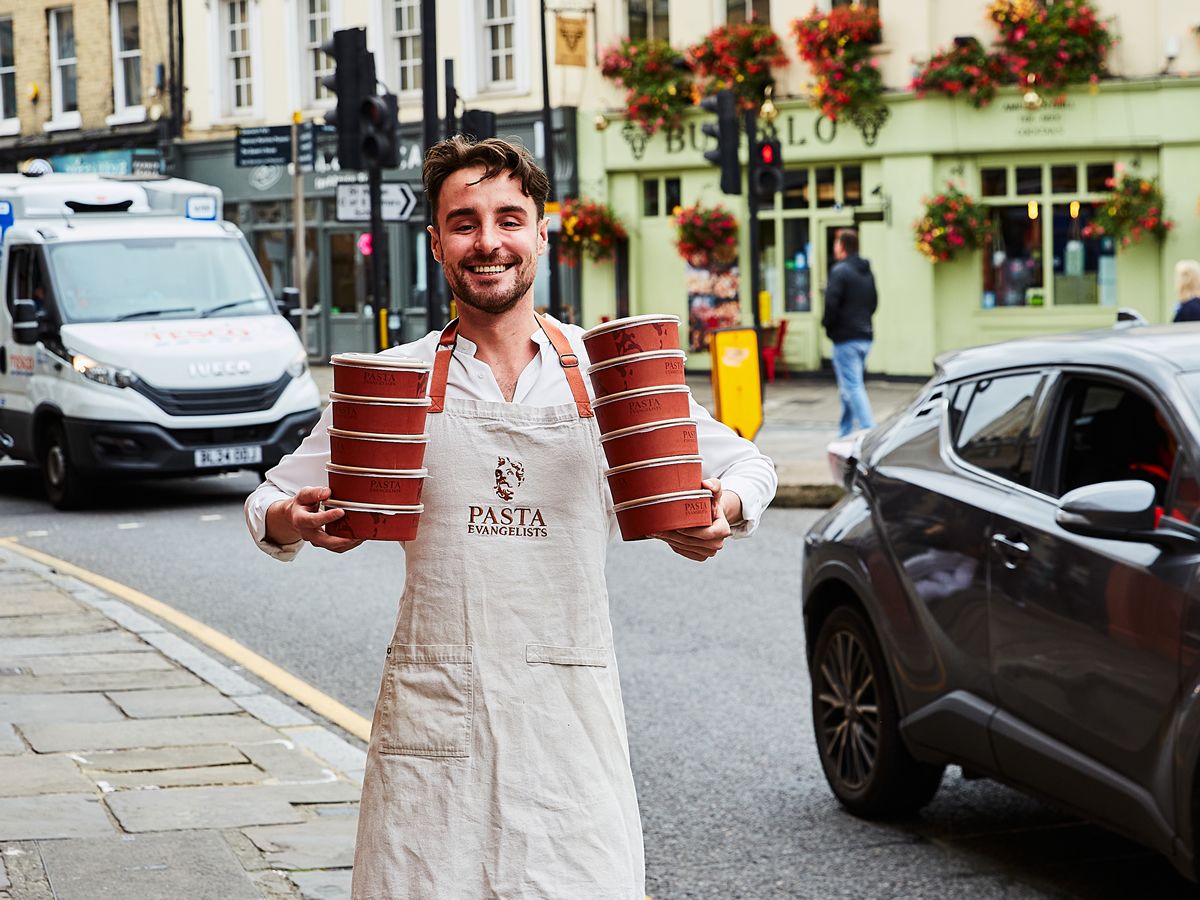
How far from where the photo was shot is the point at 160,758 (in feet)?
21.6

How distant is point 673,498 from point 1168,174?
23.9m

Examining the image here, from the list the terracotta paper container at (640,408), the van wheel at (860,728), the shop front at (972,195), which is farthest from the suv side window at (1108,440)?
the shop front at (972,195)

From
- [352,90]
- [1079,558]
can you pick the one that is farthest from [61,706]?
[352,90]

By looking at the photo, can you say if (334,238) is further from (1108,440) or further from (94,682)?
(1108,440)

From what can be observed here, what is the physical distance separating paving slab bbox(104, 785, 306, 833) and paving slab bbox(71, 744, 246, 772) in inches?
14.0

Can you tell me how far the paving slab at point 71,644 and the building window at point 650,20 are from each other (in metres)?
21.7

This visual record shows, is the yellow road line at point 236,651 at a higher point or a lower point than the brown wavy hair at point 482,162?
lower

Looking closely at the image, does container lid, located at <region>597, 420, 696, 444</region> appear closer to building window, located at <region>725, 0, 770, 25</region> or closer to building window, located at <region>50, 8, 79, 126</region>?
→ building window, located at <region>725, 0, 770, 25</region>

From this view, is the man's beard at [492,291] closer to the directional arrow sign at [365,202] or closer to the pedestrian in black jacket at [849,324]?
the directional arrow sign at [365,202]

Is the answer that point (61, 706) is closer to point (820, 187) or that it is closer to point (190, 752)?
point (190, 752)

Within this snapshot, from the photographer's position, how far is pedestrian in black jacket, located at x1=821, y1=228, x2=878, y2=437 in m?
18.7

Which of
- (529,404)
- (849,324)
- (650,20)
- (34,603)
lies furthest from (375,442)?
(650,20)

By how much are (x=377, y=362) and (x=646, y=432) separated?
1.37 ft

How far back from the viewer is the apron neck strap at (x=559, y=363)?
124 inches
